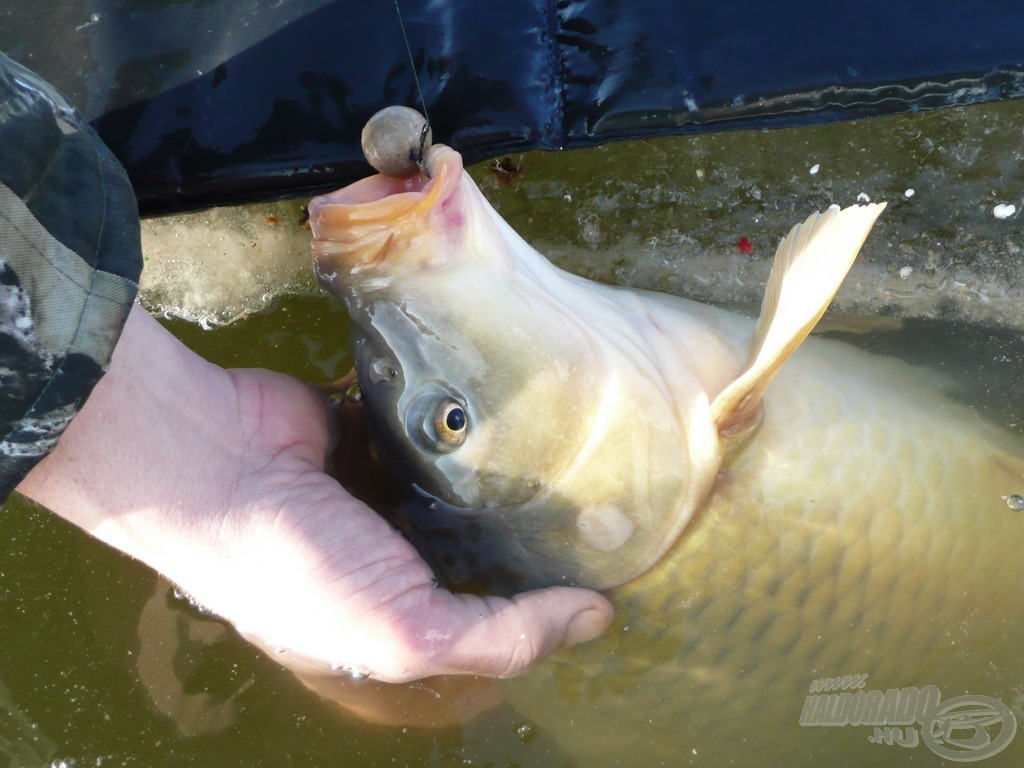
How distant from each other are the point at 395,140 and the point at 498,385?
1.85 ft

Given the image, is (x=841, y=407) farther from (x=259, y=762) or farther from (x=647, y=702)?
(x=259, y=762)

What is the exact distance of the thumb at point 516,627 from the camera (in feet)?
6.31

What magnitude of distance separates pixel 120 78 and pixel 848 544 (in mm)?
2196

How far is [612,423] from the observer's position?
6.30 feet

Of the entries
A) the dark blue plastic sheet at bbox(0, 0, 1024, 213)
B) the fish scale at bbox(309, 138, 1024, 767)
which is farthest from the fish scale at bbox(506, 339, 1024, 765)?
the dark blue plastic sheet at bbox(0, 0, 1024, 213)

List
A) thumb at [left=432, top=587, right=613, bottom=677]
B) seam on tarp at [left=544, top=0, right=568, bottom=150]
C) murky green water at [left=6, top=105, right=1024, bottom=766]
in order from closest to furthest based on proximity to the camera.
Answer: thumb at [left=432, top=587, right=613, bottom=677] → seam on tarp at [left=544, top=0, right=568, bottom=150] → murky green water at [left=6, top=105, right=1024, bottom=766]

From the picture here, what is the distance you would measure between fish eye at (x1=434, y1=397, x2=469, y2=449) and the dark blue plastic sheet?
0.70 metres

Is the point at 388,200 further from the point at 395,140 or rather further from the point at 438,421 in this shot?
the point at 438,421

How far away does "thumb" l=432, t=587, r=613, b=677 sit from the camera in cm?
192

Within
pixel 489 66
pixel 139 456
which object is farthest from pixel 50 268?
pixel 489 66

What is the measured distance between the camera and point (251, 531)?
6.19ft

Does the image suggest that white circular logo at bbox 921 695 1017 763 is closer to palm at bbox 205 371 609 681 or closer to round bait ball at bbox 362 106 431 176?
palm at bbox 205 371 609 681

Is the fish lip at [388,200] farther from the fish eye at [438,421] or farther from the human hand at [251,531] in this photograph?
the human hand at [251,531]

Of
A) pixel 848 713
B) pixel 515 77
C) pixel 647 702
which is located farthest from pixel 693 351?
pixel 848 713
